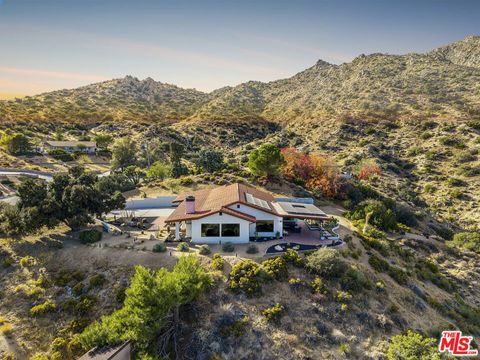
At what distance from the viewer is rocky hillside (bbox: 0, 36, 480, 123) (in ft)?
375

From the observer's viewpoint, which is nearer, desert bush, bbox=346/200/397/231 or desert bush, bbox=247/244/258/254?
desert bush, bbox=247/244/258/254

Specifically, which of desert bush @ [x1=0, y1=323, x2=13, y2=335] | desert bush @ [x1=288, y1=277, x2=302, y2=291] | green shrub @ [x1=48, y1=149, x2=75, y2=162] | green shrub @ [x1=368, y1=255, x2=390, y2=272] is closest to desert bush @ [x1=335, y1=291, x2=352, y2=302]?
desert bush @ [x1=288, y1=277, x2=302, y2=291]

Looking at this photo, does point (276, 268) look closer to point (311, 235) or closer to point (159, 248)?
point (311, 235)

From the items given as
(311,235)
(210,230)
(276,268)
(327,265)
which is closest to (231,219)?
(210,230)

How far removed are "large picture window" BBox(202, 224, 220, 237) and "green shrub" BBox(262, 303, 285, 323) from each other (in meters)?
11.6

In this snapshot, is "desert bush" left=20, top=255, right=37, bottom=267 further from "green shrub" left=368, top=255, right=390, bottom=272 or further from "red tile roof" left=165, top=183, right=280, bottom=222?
"green shrub" left=368, top=255, right=390, bottom=272

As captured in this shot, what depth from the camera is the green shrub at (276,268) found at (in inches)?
1168

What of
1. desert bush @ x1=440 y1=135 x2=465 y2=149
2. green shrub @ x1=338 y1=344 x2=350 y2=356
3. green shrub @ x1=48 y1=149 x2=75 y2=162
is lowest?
green shrub @ x1=338 y1=344 x2=350 y2=356

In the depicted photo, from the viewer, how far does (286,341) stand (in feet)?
81.3

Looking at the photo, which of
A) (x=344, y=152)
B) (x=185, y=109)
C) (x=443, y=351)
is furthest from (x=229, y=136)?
(x=443, y=351)

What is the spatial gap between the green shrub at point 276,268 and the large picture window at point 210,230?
730 cm

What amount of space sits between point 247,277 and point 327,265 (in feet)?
26.7

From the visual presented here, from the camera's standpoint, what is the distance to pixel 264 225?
37.4 meters

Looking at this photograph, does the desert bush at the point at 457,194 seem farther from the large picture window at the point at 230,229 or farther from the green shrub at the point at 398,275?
the large picture window at the point at 230,229
